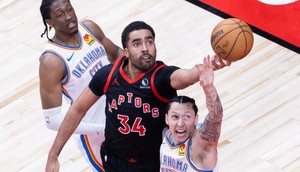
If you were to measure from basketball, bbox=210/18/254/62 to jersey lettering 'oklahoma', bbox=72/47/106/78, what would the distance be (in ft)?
3.61

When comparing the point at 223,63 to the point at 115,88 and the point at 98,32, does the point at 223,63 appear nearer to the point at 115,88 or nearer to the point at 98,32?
the point at 115,88

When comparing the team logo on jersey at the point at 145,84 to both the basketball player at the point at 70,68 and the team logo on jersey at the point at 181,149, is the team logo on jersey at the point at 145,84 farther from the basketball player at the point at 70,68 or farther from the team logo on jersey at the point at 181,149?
the basketball player at the point at 70,68

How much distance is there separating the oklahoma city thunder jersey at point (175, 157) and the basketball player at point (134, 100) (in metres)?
0.12

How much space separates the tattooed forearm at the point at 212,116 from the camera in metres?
5.07

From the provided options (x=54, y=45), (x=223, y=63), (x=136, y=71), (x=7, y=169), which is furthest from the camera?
(x=7, y=169)

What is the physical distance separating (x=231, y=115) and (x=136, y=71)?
2.24m

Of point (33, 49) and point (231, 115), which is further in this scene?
point (33, 49)

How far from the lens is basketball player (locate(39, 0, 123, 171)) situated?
604 centimetres

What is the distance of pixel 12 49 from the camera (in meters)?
8.89

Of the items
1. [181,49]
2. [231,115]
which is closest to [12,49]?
[181,49]

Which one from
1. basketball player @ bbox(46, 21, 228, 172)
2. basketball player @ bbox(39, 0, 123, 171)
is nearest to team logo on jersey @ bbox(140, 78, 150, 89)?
basketball player @ bbox(46, 21, 228, 172)

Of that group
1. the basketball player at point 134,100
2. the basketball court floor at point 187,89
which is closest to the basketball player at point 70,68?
the basketball player at point 134,100

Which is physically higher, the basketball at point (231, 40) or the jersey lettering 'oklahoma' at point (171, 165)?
the basketball at point (231, 40)

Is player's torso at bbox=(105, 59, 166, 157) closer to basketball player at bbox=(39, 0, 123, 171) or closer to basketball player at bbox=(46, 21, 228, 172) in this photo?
basketball player at bbox=(46, 21, 228, 172)
